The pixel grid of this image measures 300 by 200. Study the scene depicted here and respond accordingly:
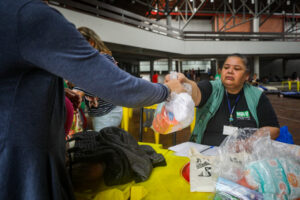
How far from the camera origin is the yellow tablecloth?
73 cm

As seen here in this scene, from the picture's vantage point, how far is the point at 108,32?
22.1 ft

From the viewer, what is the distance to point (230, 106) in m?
1.62

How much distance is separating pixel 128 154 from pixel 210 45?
39.9 ft

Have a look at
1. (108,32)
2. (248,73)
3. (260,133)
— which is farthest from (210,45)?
(260,133)

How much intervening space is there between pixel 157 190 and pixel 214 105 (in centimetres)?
102

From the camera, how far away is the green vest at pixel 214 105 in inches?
60.7

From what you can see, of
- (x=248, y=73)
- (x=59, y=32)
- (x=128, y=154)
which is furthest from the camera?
(x=248, y=73)

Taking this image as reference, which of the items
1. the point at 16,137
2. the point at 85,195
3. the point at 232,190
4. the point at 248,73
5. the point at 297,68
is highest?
the point at 297,68

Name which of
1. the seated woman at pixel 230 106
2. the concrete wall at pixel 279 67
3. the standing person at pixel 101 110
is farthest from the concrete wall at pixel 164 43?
the concrete wall at pixel 279 67

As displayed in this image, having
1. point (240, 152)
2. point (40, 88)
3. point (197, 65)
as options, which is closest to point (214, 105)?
point (240, 152)

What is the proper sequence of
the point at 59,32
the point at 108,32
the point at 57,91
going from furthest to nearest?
the point at 108,32, the point at 57,91, the point at 59,32

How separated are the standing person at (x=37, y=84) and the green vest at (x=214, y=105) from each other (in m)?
1.22

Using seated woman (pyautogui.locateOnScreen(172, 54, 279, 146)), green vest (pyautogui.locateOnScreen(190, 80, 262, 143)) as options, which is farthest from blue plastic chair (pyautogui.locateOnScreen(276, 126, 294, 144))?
green vest (pyautogui.locateOnScreen(190, 80, 262, 143))

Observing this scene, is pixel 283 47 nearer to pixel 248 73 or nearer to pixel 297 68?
pixel 297 68
